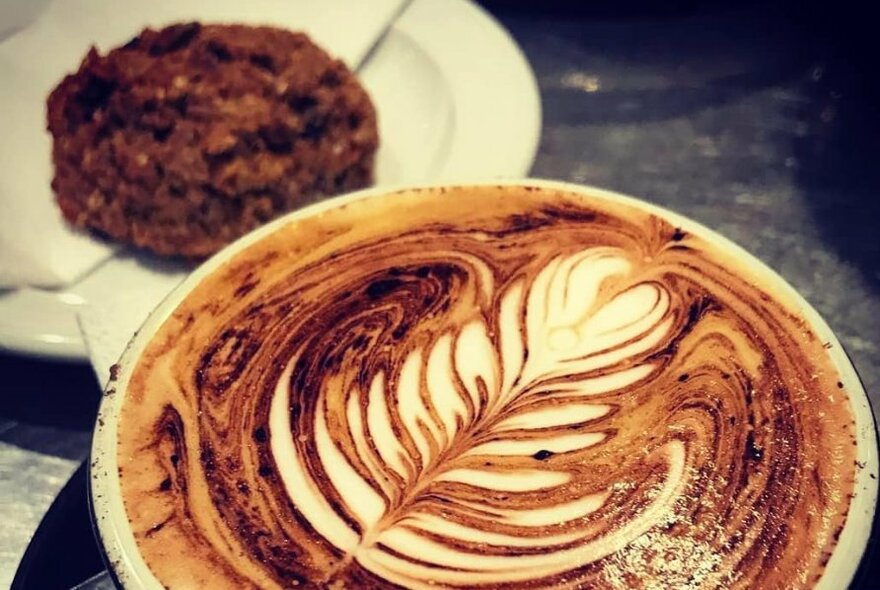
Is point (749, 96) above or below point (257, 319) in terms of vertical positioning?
below

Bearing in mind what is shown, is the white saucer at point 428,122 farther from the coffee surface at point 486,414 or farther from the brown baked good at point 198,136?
the coffee surface at point 486,414

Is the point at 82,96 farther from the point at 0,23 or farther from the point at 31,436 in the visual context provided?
the point at 31,436

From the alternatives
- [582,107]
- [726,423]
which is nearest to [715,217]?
[582,107]

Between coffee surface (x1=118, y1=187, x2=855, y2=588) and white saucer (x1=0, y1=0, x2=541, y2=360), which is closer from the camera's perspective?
coffee surface (x1=118, y1=187, x2=855, y2=588)

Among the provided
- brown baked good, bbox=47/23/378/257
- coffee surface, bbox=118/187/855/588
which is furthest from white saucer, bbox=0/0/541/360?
coffee surface, bbox=118/187/855/588

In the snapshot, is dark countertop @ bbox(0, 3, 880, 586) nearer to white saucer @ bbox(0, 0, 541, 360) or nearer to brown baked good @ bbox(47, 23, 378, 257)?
white saucer @ bbox(0, 0, 541, 360)
